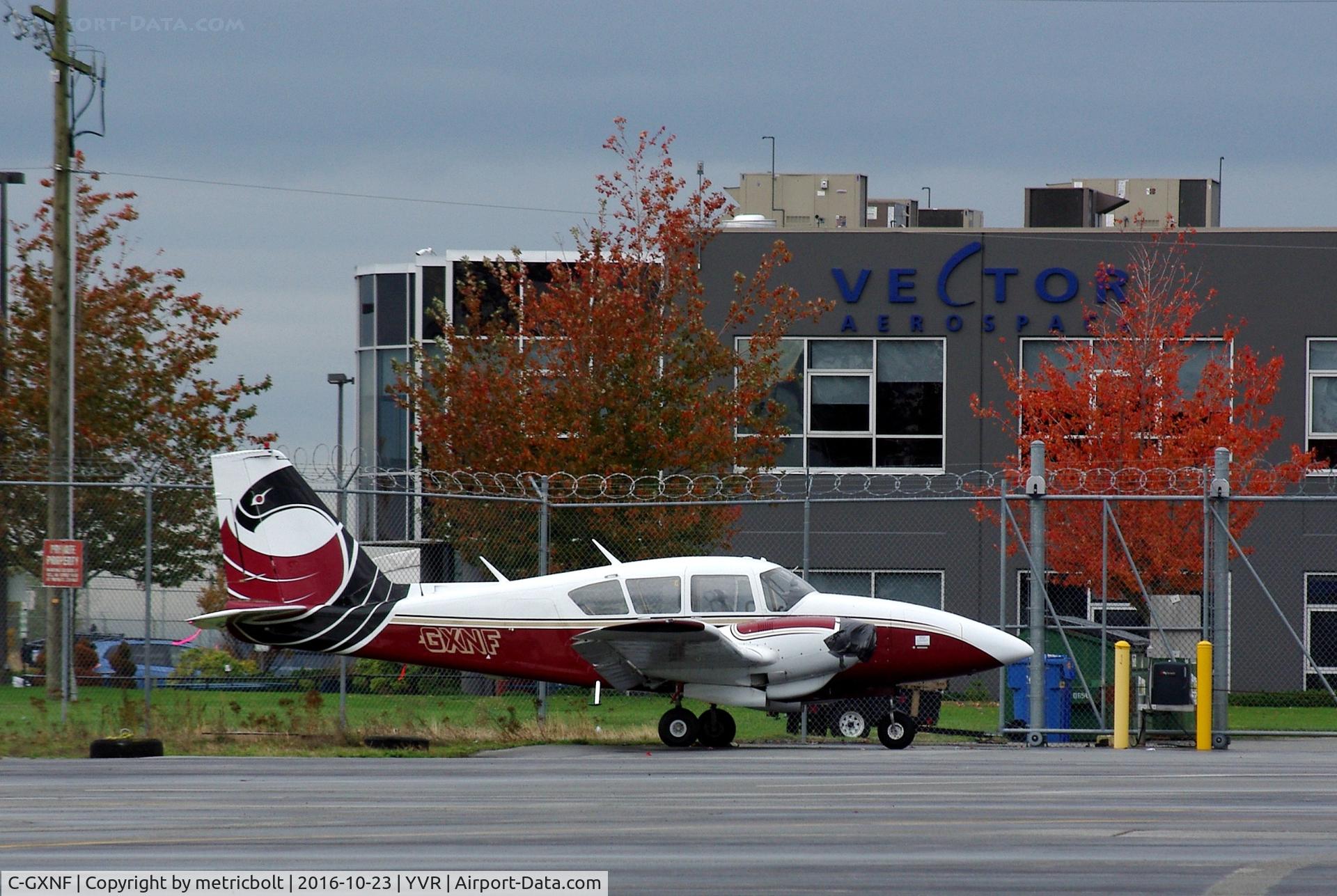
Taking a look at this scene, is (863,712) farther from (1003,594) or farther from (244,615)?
(244,615)

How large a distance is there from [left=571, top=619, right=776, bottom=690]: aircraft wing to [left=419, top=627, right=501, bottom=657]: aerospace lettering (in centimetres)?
89

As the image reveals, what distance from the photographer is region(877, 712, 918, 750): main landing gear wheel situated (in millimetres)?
18219

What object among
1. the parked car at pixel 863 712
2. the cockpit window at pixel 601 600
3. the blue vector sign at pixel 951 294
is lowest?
the parked car at pixel 863 712

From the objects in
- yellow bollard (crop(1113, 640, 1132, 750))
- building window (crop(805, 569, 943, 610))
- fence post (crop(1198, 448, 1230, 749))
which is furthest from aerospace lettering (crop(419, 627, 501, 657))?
building window (crop(805, 569, 943, 610))

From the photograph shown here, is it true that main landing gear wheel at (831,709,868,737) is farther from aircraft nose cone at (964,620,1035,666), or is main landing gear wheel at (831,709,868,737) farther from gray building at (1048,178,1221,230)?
gray building at (1048,178,1221,230)

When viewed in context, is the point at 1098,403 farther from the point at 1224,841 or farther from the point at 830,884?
the point at 830,884

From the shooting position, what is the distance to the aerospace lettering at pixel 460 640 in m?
18.4

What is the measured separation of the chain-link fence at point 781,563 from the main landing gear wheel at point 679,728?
111cm

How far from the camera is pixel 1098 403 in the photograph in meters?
28.3

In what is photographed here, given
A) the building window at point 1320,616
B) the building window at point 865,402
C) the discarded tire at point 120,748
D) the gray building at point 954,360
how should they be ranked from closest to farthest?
the discarded tire at point 120,748 → the building window at point 1320,616 → the gray building at point 954,360 → the building window at point 865,402

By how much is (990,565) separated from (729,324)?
6649 millimetres

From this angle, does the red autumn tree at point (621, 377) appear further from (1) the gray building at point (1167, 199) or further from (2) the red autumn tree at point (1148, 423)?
(1) the gray building at point (1167, 199)

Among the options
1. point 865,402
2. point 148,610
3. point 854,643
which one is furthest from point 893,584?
point 148,610

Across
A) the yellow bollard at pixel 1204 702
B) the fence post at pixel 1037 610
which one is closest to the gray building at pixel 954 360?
the fence post at pixel 1037 610
